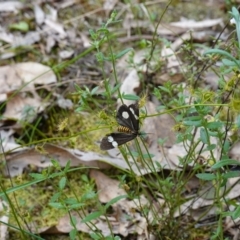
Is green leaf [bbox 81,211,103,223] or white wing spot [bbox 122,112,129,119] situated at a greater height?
white wing spot [bbox 122,112,129,119]

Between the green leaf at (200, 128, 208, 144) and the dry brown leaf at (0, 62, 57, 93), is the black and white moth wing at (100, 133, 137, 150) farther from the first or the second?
the dry brown leaf at (0, 62, 57, 93)

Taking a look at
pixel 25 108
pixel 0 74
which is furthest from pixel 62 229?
pixel 0 74

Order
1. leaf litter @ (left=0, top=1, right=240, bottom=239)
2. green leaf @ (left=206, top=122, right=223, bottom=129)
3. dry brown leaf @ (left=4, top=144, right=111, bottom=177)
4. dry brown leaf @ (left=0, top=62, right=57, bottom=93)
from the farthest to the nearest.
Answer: dry brown leaf @ (left=0, top=62, right=57, bottom=93)
dry brown leaf @ (left=4, top=144, right=111, bottom=177)
leaf litter @ (left=0, top=1, right=240, bottom=239)
green leaf @ (left=206, top=122, right=223, bottom=129)

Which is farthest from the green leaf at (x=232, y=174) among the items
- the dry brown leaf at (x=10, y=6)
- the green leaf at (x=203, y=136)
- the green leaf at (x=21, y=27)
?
the dry brown leaf at (x=10, y=6)

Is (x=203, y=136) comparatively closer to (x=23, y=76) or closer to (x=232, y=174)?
(x=232, y=174)

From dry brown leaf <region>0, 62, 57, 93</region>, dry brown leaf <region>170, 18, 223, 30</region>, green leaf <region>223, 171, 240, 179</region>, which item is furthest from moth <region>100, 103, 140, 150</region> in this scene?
dry brown leaf <region>170, 18, 223, 30</region>

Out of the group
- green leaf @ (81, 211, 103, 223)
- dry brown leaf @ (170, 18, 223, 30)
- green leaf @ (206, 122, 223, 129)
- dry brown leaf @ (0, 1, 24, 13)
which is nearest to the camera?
green leaf @ (206, 122, 223, 129)

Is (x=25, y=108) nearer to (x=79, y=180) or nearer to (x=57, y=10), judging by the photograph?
(x=79, y=180)

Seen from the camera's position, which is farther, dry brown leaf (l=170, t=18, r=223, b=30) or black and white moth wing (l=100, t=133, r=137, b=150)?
dry brown leaf (l=170, t=18, r=223, b=30)

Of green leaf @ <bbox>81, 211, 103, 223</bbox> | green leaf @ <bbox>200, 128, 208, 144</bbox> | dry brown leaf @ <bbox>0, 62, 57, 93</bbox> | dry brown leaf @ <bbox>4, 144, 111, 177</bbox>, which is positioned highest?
green leaf @ <bbox>200, 128, 208, 144</bbox>
